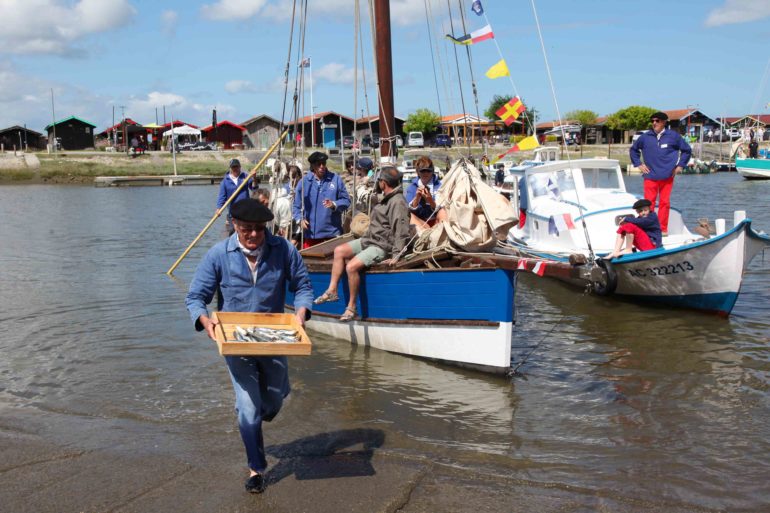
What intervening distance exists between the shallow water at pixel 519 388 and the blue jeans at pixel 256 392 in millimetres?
1429

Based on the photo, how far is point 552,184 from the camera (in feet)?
54.1

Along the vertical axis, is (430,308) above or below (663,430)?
above

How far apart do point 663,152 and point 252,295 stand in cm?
957

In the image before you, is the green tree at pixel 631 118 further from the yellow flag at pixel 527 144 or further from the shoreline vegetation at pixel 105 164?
the yellow flag at pixel 527 144

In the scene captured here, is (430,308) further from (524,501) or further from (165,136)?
(165,136)

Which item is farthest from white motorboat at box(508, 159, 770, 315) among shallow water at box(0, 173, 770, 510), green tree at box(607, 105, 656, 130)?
green tree at box(607, 105, 656, 130)

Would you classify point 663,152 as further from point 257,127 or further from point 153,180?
point 257,127

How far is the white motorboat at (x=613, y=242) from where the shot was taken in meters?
11.4

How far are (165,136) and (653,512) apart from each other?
291ft

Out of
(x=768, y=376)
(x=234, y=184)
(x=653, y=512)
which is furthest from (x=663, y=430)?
(x=234, y=184)

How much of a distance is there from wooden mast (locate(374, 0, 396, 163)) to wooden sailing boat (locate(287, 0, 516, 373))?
2849 mm

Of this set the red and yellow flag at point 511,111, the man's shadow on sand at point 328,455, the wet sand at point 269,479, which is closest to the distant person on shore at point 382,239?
the man's shadow on sand at point 328,455

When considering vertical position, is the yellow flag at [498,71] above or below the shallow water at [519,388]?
above

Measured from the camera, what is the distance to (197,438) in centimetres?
685
